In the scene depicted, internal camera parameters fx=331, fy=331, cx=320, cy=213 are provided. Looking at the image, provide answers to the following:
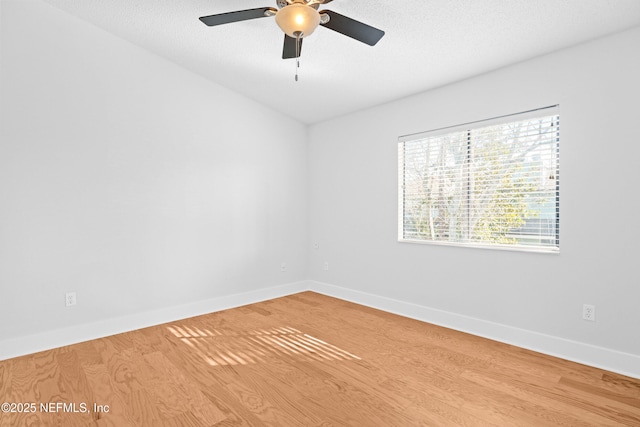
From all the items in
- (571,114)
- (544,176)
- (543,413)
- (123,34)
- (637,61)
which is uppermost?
(123,34)

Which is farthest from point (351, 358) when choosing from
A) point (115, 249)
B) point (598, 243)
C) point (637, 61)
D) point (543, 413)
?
point (637, 61)

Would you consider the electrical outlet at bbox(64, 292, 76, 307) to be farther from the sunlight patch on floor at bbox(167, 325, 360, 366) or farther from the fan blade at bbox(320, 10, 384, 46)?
the fan blade at bbox(320, 10, 384, 46)

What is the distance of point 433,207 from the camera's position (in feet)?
11.4

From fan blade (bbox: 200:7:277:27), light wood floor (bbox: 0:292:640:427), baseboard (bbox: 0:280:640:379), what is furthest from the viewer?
baseboard (bbox: 0:280:640:379)

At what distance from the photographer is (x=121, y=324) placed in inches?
124

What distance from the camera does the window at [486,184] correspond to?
2701mm

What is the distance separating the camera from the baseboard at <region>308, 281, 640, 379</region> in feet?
7.61

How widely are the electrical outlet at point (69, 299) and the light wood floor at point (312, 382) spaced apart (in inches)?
14.8

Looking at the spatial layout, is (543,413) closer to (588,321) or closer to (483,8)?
(588,321)

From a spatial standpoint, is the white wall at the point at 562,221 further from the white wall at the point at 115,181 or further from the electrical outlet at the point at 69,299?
the electrical outlet at the point at 69,299

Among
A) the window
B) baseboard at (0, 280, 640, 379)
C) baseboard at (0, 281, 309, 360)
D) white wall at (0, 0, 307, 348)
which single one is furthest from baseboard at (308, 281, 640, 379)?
white wall at (0, 0, 307, 348)

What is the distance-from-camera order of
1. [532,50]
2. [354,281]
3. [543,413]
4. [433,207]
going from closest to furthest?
[543,413]
[532,50]
[433,207]
[354,281]

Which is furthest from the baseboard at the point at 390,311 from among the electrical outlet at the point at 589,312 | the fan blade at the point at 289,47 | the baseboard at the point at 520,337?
the fan blade at the point at 289,47

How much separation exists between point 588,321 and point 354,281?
2332 millimetres
